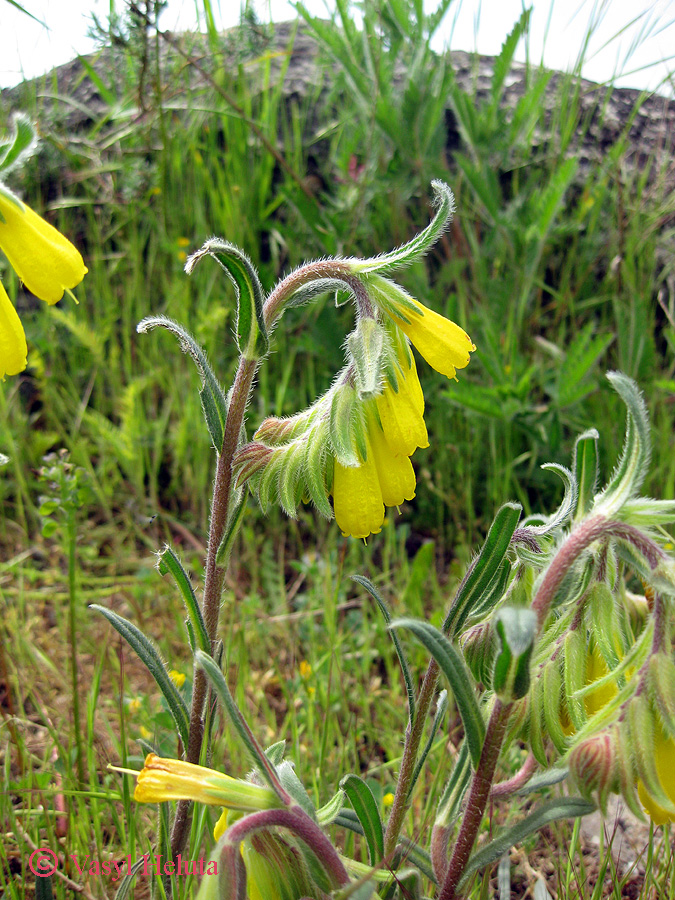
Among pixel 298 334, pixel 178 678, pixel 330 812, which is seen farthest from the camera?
pixel 298 334

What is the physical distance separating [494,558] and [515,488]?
5.69 ft

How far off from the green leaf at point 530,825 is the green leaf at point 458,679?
124 mm

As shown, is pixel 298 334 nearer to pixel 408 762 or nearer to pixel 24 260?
pixel 24 260

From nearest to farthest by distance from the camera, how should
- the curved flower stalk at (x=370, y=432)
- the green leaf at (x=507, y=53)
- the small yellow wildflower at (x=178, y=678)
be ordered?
the curved flower stalk at (x=370, y=432) < the small yellow wildflower at (x=178, y=678) < the green leaf at (x=507, y=53)

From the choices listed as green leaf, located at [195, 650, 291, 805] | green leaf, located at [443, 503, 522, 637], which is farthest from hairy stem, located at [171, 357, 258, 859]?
green leaf, located at [443, 503, 522, 637]

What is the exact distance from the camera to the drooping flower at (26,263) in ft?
3.95

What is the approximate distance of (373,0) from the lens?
3244 millimetres

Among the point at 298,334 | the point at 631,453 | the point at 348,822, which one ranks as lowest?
the point at 348,822

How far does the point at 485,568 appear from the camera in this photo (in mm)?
1185

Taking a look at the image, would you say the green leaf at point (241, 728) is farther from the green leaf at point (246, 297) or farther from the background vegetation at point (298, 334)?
the background vegetation at point (298, 334)

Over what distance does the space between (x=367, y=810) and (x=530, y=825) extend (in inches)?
10.5

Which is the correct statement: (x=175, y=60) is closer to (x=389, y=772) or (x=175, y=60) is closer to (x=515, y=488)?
(x=515, y=488)
